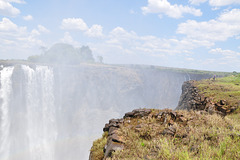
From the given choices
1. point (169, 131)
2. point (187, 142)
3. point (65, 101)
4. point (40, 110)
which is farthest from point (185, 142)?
point (65, 101)

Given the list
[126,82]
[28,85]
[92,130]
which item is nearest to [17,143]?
[28,85]

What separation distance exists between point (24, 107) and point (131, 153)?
2274 inches

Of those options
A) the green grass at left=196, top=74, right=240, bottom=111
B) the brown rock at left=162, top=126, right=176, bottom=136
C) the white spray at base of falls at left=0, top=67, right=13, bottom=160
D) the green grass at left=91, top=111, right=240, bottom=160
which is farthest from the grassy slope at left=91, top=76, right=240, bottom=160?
the white spray at base of falls at left=0, top=67, right=13, bottom=160

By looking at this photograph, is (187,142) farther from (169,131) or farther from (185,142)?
(169,131)

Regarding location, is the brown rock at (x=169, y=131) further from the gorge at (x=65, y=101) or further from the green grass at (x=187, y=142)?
the gorge at (x=65, y=101)

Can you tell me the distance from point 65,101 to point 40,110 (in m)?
11.8

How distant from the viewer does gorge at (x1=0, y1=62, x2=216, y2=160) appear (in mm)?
45688

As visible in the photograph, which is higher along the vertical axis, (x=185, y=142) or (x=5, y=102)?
(x=185, y=142)

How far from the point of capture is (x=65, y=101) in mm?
64125

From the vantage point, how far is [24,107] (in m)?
51.3

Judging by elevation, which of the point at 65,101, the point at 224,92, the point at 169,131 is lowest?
the point at 65,101

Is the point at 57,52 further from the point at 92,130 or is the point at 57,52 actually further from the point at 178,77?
the point at 178,77

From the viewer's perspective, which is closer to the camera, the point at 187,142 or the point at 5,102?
the point at 187,142

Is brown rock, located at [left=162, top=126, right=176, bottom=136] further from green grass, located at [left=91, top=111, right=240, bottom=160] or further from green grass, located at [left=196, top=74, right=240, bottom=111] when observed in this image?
green grass, located at [left=196, top=74, right=240, bottom=111]
